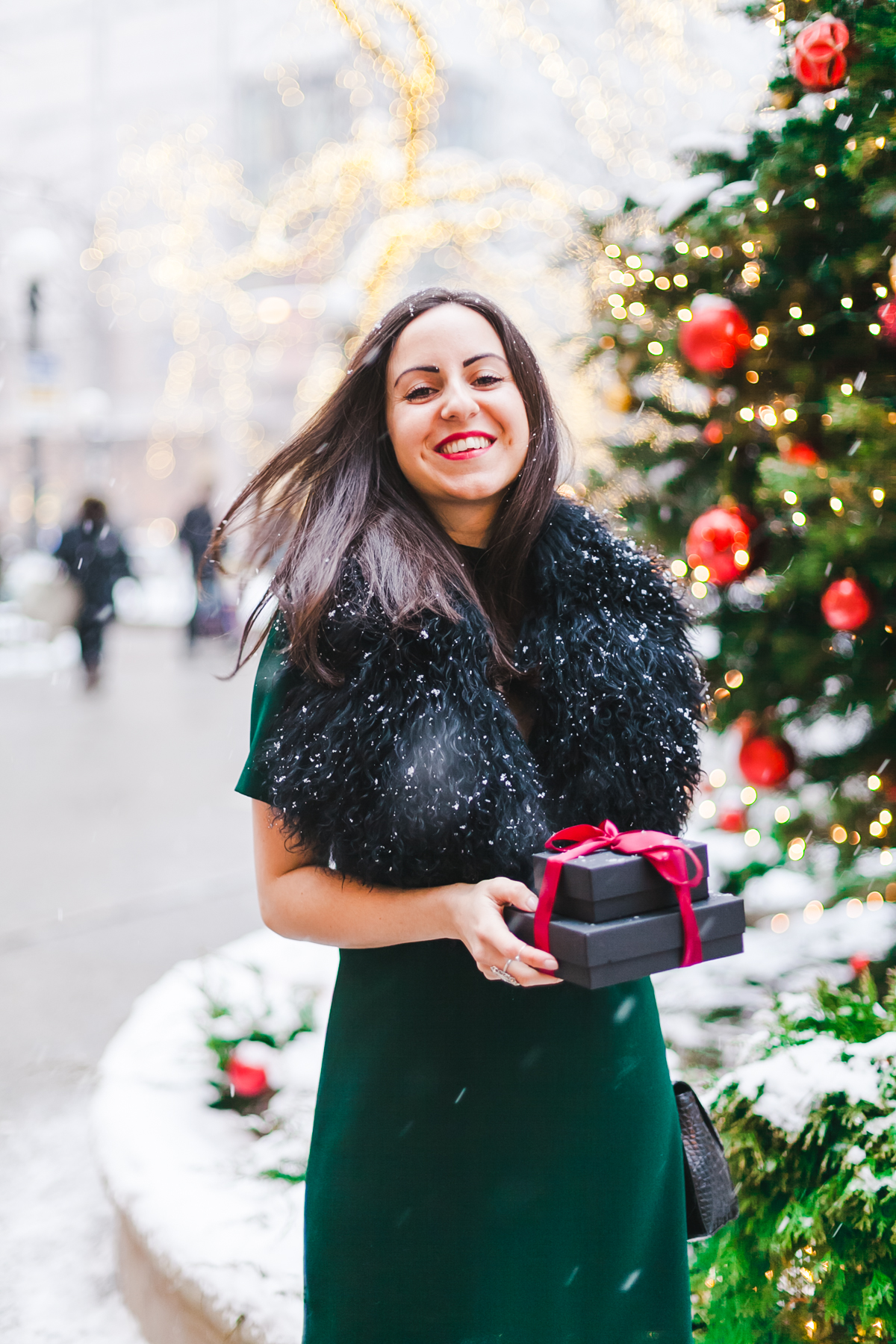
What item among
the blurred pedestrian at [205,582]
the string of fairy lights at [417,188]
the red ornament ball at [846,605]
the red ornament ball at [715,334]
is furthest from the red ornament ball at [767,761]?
the blurred pedestrian at [205,582]

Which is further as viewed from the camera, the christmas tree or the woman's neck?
the christmas tree

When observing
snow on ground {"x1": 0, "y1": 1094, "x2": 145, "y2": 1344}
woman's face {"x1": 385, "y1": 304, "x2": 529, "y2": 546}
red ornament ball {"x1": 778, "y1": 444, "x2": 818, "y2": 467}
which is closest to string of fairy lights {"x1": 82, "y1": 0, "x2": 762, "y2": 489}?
red ornament ball {"x1": 778, "y1": 444, "x2": 818, "y2": 467}

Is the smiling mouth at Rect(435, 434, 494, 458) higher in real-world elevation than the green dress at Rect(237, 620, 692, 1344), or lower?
higher

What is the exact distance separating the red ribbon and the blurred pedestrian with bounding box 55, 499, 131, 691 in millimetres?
10176

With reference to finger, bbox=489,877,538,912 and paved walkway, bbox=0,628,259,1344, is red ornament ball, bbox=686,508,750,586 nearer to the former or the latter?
finger, bbox=489,877,538,912

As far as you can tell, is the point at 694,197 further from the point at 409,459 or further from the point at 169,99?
the point at 169,99

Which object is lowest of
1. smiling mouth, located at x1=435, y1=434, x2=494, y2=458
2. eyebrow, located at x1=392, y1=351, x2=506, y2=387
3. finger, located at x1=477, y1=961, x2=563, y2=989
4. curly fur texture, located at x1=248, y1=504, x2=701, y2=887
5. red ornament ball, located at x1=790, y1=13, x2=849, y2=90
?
finger, located at x1=477, y1=961, x2=563, y2=989

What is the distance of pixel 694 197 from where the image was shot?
294cm

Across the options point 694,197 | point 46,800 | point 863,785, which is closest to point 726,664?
point 863,785

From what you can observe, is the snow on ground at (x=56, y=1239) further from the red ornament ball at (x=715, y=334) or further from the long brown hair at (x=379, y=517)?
the red ornament ball at (x=715, y=334)

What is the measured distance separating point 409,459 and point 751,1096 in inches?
52.5

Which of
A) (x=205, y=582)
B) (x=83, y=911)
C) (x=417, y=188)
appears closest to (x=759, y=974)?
(x=83, y=911)

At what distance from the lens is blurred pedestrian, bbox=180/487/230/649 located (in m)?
12.5

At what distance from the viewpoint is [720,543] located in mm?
2957
